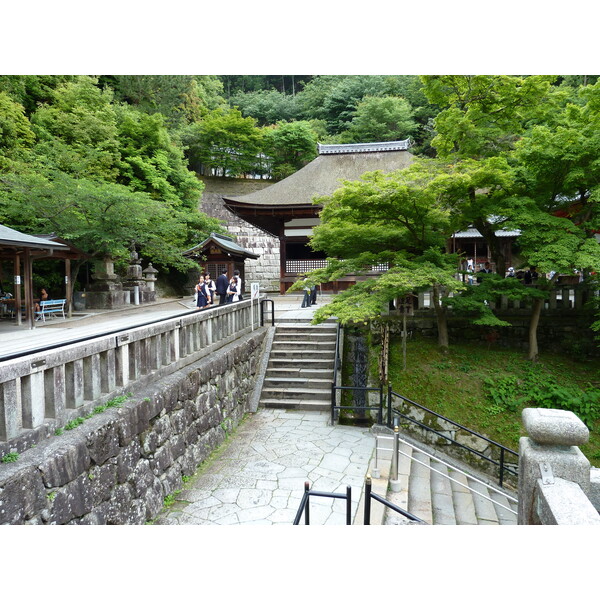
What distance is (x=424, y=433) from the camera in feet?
25.6

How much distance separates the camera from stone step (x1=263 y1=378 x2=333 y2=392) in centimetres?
823

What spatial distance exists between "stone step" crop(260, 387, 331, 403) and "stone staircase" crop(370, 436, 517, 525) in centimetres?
184

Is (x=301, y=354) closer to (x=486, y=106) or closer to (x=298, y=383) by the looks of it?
(x=298, y=383)

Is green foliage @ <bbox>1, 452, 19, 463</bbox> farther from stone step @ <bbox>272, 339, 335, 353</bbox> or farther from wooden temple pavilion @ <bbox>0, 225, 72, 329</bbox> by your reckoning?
wooden temple pavilion @ <bbox>0, 225, 72, 329</bbox>

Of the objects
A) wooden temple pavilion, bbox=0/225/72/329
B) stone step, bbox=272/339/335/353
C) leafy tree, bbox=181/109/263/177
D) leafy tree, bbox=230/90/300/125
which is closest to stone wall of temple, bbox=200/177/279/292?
leafy tree, bbox=181/109/263/177

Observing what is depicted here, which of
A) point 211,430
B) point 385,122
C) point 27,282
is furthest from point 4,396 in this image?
point 385,122

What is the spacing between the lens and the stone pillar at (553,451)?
9.78ft

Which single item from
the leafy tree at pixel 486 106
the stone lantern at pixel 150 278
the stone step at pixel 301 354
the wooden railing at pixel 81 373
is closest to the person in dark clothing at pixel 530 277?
the leafy tree at pixel 486 106

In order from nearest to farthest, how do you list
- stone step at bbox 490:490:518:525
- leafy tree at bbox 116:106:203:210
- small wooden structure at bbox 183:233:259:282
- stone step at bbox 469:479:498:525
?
1. stone step at bbox 469:479:498:525
2. stone step at bbox 490:490:518:525
3. small wooden structure at bbox 183:233:259:282
4. leafy tree at bbox 116:106:203:210

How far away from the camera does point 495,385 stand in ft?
28.2

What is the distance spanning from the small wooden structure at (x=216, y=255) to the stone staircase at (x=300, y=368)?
26.9 ft

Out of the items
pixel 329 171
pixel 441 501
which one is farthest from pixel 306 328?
pixel 329 171

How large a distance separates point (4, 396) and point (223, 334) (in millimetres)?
4773

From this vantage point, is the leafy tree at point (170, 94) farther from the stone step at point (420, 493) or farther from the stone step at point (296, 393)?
the stone step at point (420, 493)
